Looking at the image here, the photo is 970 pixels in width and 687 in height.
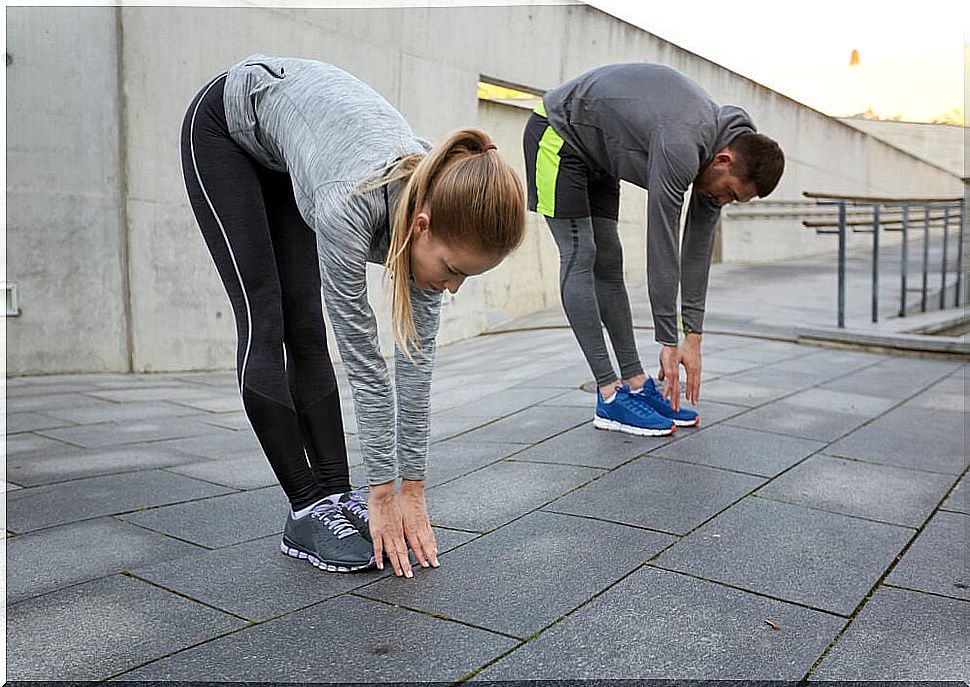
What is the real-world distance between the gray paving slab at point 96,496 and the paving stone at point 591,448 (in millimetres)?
1026

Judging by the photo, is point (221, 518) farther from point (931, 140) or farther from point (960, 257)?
point (931, 140)

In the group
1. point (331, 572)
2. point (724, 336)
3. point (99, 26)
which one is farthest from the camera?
point (724, 336)

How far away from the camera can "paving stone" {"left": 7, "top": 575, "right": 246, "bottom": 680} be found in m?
1.57

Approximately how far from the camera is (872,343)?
5656mm

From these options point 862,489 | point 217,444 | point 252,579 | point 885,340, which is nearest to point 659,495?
point 862,489

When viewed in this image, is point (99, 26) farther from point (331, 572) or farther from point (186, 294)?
point (331, 572)

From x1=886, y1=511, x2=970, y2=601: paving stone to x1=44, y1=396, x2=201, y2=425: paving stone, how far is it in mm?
3065

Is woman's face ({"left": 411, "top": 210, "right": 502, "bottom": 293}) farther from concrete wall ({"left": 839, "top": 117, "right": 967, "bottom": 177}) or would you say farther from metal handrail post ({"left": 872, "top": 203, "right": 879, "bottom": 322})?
concrete wall ({"left": 839, "top": 117, "right": 967, "bottom": 177})

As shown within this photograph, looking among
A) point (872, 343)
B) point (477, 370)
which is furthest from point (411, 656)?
point (872, 343)

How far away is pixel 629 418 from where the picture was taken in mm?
3297

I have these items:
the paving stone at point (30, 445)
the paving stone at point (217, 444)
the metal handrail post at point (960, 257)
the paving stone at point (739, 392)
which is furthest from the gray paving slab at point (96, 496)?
the metal handrail post at point (960, 257)

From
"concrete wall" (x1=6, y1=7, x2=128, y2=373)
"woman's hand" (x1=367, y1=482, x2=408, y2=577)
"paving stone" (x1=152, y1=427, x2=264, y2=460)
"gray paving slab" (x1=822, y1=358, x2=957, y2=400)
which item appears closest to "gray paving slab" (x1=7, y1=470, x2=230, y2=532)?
"paving stone" (x1=152, y1=427, x2=264, y2=460)

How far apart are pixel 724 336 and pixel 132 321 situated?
151 inches

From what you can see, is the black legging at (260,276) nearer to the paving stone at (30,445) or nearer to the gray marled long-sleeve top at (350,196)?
the gray marled long-sleeve top at (350,196)
